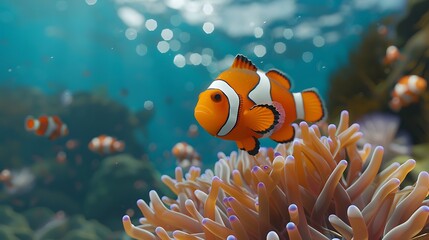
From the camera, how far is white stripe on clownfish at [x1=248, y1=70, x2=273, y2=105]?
1.97 m

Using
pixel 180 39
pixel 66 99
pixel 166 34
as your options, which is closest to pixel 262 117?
pixel 66 99

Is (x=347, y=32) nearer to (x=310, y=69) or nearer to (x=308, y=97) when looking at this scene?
(x=310, y=69)

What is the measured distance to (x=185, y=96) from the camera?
1335 inches

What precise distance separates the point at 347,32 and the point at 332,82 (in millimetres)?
12221

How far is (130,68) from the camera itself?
97.5 feet

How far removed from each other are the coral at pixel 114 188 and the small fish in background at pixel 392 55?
6.30m

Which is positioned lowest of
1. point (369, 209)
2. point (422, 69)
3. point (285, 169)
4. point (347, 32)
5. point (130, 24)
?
point (369, 209)

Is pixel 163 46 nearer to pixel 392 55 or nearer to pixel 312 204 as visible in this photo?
pixel 392 55

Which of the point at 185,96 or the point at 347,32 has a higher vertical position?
the point at 185,96

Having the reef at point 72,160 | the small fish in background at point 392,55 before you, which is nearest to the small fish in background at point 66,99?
the reef at point 72,160

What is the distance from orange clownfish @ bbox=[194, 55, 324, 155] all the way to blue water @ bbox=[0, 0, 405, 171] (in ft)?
17.1

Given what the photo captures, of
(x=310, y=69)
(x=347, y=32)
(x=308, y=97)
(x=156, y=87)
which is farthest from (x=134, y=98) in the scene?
(x=308, y=97)

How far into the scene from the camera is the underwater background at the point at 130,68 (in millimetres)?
7555

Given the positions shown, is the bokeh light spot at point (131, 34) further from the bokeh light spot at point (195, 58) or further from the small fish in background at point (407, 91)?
the small fish in background at point (407, 91)
